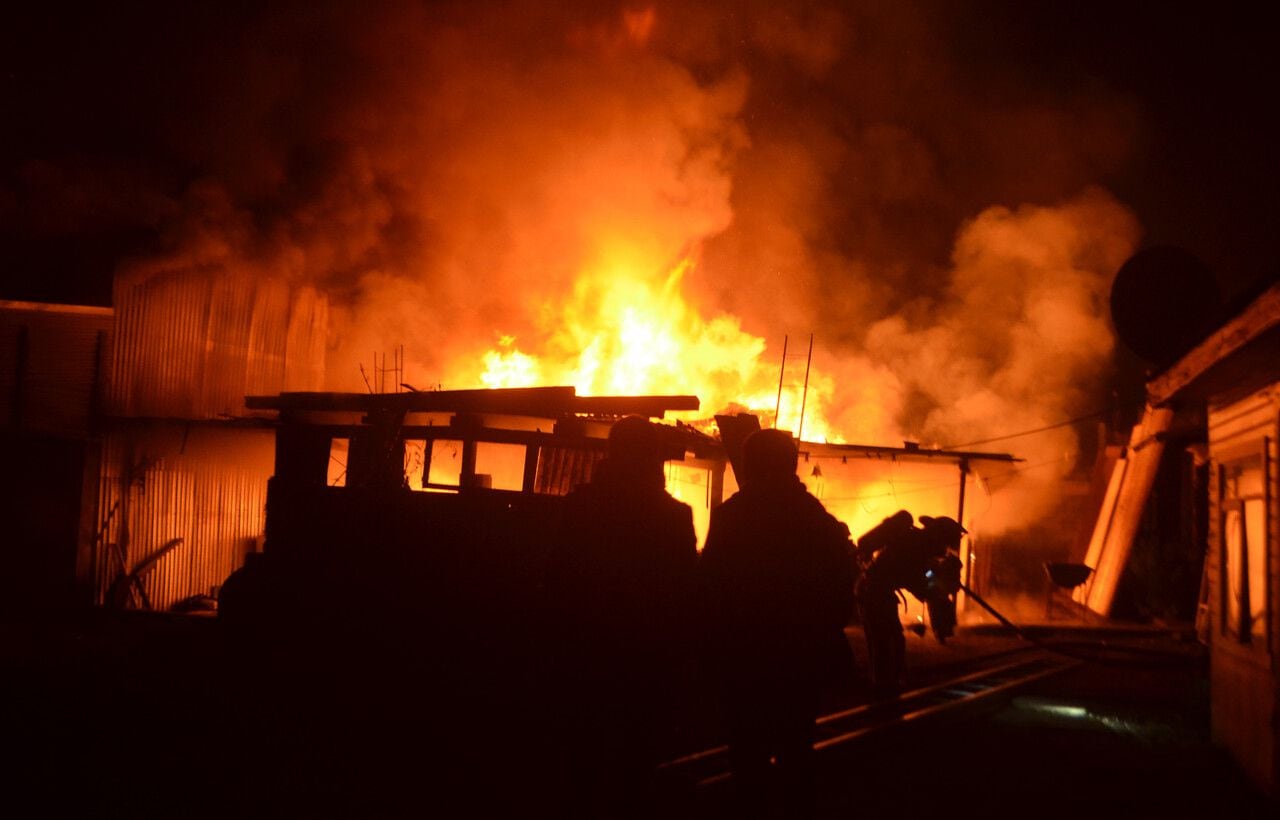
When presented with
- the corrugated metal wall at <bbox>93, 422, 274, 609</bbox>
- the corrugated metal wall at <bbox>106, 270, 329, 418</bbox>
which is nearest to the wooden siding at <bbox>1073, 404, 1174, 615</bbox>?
the corrugated metal wall at <bbox>93, 422, 274, 609</bbox>

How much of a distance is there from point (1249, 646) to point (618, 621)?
5.71m

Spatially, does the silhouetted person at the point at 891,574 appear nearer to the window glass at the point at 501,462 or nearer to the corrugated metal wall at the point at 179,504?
the window glass at the point at 501,462

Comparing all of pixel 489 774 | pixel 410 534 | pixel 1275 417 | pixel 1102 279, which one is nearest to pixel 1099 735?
pixel 1275 417

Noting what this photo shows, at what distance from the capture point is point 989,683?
9.90 m

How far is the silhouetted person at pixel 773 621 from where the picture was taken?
4035mm

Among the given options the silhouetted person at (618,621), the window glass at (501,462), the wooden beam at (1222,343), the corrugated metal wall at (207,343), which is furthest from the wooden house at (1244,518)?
the corrugated metal wall at (207,343)

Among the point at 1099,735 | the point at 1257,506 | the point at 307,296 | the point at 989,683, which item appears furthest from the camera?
the point at 307,296

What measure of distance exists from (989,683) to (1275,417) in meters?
5.11

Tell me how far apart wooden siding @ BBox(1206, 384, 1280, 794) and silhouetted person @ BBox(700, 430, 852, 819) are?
13.0 ft

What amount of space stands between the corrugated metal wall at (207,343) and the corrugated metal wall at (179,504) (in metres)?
0.62

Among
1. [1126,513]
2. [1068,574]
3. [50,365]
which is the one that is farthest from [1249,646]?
[50,365]

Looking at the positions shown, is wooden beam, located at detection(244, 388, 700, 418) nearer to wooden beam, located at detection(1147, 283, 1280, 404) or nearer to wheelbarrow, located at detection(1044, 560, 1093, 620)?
wooden beam, located at detection(1147, 283, 1280, 404)

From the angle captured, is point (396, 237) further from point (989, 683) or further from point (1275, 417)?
point (1275, 417)

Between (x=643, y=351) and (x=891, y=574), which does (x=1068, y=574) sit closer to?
(x=891, y=574)
